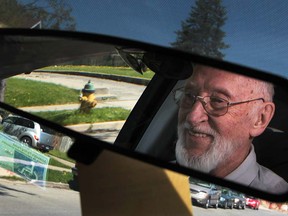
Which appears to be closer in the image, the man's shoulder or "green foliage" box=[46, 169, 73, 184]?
the man's shoulder

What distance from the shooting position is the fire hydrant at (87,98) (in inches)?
80.7

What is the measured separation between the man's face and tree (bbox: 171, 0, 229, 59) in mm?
204

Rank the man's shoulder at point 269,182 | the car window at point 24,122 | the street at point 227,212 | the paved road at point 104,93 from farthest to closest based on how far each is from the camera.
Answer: the car window at point 24,122 → the paved road at point 104,93 → the street at point 227,212 → the man's shoulder at point 269,182

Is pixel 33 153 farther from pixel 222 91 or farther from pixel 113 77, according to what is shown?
pixel 222 91

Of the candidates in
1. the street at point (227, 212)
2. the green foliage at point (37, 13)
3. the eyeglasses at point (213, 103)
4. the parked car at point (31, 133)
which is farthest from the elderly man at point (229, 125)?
the green foliage at point (37, 13)

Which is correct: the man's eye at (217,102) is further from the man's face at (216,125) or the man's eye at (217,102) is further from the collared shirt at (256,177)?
the collared shirt at (256,177)

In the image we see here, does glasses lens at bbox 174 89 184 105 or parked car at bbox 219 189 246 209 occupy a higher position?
glasses lens at bbox 174 89 184 105

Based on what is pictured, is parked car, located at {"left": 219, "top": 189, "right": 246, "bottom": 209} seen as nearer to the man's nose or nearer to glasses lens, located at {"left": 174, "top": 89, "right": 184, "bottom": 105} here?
the man's nose

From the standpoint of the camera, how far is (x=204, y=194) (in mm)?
1703

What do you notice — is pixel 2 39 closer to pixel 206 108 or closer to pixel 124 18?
pixel 124 18

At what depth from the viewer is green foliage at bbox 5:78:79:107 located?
2.12 meters

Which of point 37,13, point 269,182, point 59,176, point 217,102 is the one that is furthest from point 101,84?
point 269,182

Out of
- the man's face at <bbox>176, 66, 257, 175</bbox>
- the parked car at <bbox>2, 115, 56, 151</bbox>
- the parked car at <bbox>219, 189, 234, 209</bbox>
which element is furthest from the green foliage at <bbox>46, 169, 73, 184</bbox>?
the parked car at <bbox>219, 189, 234, 209</bbox>

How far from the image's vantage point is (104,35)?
1.89 meters
